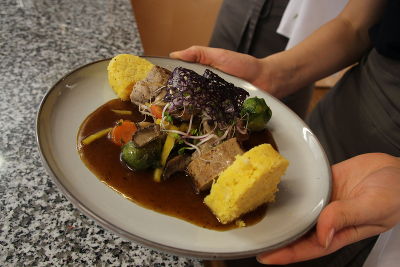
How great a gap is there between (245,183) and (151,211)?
0.33 meters

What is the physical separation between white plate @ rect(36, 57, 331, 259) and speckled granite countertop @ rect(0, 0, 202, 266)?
11 centimetres

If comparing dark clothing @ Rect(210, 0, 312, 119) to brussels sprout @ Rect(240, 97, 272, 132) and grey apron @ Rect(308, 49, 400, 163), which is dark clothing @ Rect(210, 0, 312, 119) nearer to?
grey apron @ Rect(308, 49, 400, 163)

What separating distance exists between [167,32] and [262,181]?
13.0 feet

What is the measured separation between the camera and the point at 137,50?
2.09 meters

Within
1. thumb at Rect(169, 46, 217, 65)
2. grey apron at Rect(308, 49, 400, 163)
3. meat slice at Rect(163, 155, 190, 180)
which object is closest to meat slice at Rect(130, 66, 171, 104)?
thumb at Rect(169, 46, 217, 65)

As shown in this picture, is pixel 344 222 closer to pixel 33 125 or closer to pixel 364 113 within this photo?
pixel 364 113

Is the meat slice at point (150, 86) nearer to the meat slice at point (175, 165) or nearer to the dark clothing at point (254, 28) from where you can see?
the meat slice at point (175, 165)

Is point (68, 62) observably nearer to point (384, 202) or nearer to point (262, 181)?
point (262, 181)

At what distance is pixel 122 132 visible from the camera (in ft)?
4.90

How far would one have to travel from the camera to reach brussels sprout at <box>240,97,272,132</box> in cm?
161

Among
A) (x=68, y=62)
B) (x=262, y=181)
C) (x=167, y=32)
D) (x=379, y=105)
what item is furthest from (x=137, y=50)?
(x=167, y=32)

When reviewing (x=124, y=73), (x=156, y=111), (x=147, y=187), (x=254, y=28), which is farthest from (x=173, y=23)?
(x=147, y=187)

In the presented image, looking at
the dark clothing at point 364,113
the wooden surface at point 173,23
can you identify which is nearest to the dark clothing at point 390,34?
the dark clothing at point 364,113

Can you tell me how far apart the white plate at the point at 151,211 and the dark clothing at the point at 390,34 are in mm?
625
